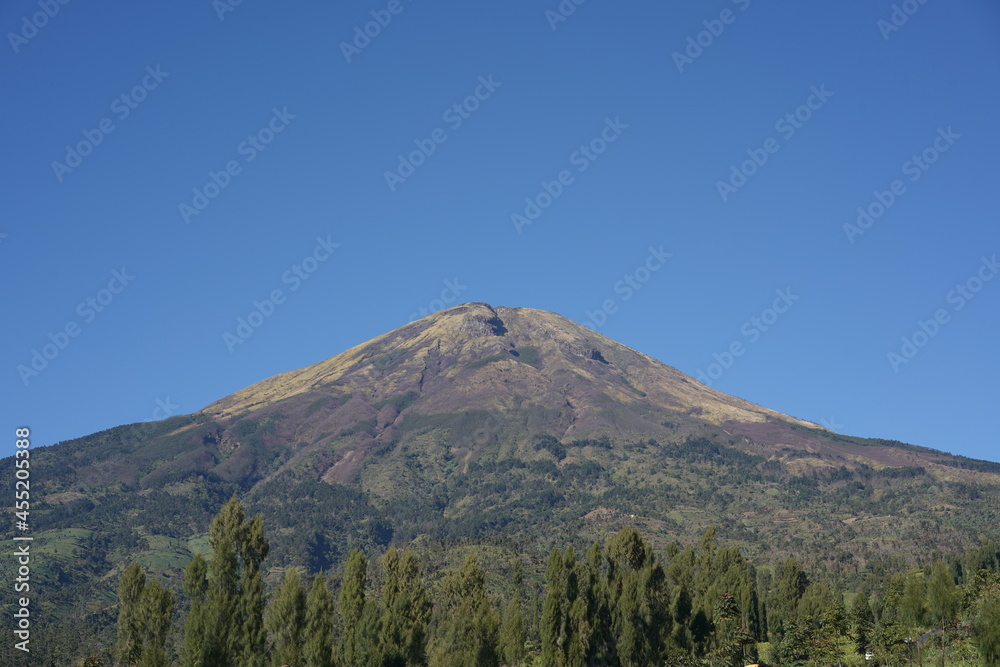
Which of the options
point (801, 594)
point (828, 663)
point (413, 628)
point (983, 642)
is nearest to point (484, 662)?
point (413, 628)

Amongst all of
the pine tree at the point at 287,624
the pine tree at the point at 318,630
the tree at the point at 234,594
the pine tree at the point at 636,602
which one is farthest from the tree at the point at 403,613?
the pine tree at the point at 636,602

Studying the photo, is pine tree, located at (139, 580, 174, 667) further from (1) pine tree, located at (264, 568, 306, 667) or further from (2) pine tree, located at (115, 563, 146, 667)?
(1) pine tree, located at (264, 568, 306, 667)

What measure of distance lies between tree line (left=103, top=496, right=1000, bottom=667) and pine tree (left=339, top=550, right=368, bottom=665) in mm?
147

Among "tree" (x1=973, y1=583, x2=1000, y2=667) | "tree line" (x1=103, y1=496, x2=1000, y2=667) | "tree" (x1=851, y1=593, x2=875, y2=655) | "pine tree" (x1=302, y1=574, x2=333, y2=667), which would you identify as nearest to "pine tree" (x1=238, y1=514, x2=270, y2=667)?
"tree line" (x1=103, y1=496, x2=1000, y2=667)

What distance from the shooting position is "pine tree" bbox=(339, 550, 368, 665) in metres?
99.3

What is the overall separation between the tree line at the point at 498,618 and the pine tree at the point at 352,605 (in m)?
0.15

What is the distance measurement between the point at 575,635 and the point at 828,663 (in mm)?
26740

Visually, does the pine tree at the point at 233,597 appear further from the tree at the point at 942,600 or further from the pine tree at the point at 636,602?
the tree at the point at 942,600

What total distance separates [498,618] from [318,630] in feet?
88.5

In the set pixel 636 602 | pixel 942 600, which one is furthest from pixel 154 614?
pixel 942 600

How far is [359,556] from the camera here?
348 ft

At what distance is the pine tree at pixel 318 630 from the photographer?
92.8 metres

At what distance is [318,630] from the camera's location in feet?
311

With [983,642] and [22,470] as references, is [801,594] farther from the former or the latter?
[22,470]
